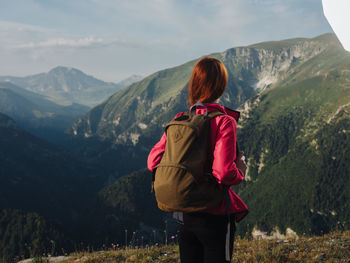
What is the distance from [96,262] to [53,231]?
7266 inches

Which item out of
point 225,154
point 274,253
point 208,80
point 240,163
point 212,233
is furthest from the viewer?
point 274,253

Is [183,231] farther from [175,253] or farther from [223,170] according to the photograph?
[175,253]

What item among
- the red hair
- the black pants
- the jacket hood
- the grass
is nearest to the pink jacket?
the black pants

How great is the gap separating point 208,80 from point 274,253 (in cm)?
556

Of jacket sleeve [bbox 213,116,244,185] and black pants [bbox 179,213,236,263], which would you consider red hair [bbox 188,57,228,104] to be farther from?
black pants [bbox 179,213,236,263]

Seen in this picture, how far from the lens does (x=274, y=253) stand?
704cm

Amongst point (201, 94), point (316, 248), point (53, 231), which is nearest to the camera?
point (201, 94)

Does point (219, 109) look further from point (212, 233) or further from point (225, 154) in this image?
point (212, 233)

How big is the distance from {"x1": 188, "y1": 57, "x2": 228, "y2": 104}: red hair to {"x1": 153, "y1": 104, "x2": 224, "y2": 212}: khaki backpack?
381mm

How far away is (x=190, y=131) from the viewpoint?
348cm

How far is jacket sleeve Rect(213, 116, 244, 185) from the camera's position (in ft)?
11.0

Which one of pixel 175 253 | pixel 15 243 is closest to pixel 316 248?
pixel 175 253

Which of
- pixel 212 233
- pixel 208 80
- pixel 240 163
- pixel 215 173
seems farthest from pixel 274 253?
pixel 208 80

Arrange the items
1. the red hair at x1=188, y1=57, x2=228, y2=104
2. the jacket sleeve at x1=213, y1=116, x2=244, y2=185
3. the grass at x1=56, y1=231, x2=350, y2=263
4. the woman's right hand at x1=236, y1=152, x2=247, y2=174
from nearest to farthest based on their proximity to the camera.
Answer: the jacket sleeve at x1=213, y1=116, x2=244, y2=185 < the woman's right hand at x1=236, y1=152, x2=247, y2=174 < the red hair at x1=188, y1=57, x2=228, y2=104 < the grass at x1=56, y1=231, x2=350, y2=263
